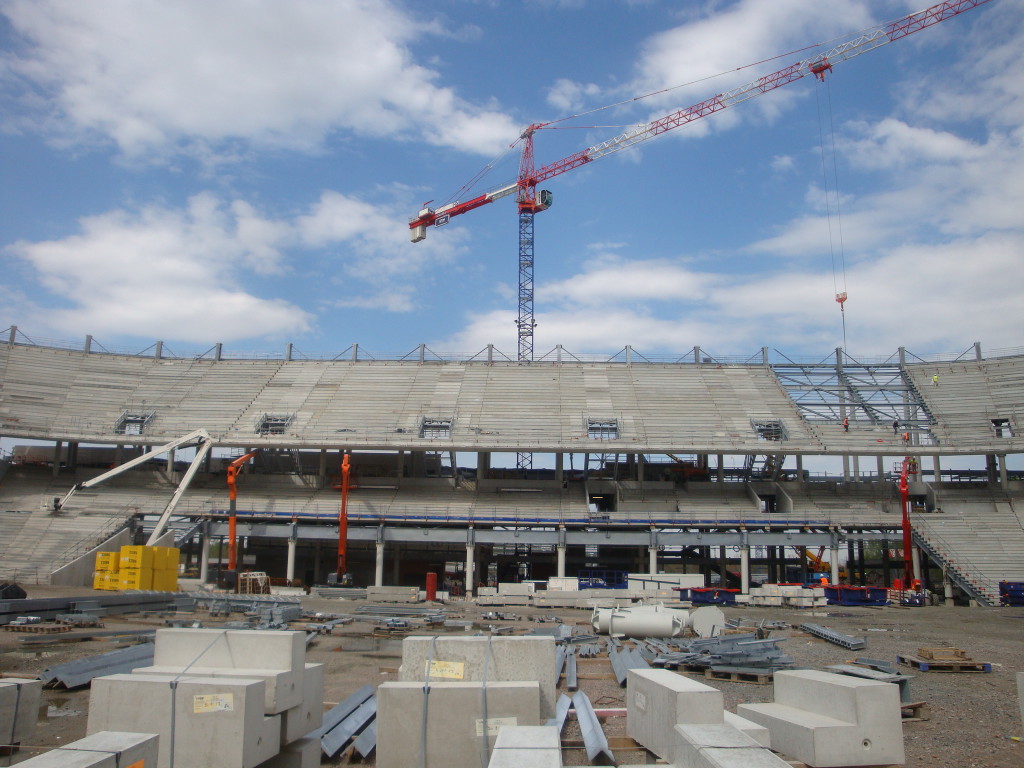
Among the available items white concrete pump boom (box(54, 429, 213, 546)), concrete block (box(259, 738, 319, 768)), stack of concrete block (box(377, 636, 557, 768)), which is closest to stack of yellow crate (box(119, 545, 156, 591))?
white concrete pump boom (box(54, 429, 213, 546))

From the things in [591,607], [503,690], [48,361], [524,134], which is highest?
[524,134]

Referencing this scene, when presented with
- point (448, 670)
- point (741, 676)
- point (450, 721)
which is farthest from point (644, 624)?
point (450, 721)

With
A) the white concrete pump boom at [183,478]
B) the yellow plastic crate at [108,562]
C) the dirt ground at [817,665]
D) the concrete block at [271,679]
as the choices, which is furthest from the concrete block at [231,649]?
the white concrete pump boom at [183,478]

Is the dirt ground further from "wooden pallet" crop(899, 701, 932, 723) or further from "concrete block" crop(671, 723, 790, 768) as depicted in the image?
"concrete block" crop(671, 723, 790, 768)

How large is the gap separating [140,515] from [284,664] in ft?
126

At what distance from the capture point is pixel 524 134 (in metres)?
77.2

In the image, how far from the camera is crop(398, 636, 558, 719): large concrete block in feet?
25.1

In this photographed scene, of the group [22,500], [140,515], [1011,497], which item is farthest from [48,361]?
[1011,497]

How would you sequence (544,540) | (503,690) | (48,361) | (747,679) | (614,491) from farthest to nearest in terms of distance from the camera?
(48,361) → (614,491) → (544,540) → (747,679) → (503,690)

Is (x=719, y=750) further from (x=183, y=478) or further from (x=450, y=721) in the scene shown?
(x=183, y=478)

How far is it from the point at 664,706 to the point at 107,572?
31.6 metres

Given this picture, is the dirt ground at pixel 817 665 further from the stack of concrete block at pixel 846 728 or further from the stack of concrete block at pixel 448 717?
the stack of concrete block at pixel 448 717

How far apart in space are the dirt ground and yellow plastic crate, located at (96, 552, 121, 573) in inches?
47.2

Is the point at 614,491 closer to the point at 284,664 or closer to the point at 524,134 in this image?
the point at 284,664
